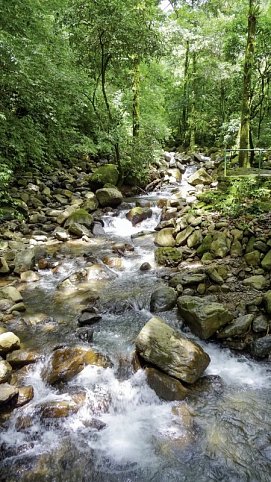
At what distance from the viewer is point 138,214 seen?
10.8 meters

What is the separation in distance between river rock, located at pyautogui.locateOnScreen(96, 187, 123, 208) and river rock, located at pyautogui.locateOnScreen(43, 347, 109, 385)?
7804 millimetres

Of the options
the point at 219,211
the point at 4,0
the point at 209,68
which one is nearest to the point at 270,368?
the point at 219,211

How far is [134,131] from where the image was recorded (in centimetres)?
1445

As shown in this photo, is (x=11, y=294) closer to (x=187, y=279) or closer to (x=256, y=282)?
(x=187, y=279)

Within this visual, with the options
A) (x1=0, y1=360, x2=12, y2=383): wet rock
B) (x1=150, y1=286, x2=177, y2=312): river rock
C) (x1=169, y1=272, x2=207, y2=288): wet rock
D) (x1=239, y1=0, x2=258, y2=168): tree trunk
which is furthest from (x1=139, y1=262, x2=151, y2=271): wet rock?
(x1=239, y1=0, x2=258, y2=168): tree trunk

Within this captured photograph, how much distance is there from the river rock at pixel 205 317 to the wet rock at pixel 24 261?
387cm

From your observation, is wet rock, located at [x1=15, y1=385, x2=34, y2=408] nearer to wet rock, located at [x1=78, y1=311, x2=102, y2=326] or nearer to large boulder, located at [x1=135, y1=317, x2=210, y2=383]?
large boulder, located at [x1=135, y1=317, x2=210, y2=383]

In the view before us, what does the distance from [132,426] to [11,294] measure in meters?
3.40

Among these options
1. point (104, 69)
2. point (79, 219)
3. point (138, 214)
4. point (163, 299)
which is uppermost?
point (104, 69)

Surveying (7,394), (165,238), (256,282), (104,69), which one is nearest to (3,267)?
(7,394)

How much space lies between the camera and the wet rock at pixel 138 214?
424 inches

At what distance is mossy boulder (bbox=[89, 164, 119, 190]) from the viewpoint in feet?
42.5

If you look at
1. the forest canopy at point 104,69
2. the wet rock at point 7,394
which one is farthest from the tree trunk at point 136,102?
the wet rock at point 7,394

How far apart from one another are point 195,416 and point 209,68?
18979mm
